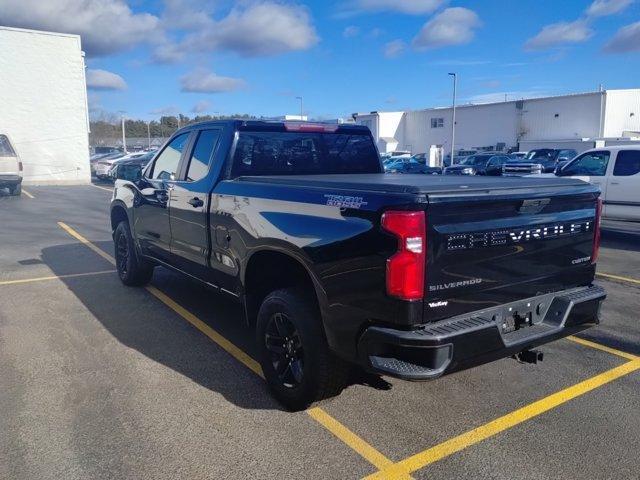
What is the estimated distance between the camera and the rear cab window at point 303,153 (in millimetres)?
4703

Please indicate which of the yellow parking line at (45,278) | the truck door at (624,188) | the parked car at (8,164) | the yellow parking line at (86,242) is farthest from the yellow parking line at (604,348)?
the parked car at (8,164)

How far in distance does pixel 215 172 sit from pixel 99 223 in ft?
31.8

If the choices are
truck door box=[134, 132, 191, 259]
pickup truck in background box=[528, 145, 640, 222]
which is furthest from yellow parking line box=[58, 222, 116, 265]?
pickup truck in background box=[528, 145, 640, 222]

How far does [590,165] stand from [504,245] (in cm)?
983

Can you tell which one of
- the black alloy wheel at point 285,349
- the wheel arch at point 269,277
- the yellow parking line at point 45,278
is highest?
the wheel arch at point 269,277

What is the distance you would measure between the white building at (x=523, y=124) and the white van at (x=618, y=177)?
1093 inches

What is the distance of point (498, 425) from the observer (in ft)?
11.7

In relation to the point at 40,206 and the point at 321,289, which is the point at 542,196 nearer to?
the point at 321,289

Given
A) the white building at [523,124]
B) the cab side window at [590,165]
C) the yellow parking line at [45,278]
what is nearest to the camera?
the yellow parking line at [45,278]

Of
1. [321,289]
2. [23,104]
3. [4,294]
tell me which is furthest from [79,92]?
[321,289]

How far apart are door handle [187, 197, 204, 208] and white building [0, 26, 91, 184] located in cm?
2508

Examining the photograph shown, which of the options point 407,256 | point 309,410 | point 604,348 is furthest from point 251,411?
point 604,348

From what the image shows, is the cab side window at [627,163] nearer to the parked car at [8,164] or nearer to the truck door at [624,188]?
the truck door at [624,188]

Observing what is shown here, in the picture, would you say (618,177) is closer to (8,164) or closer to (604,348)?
(604,348)
